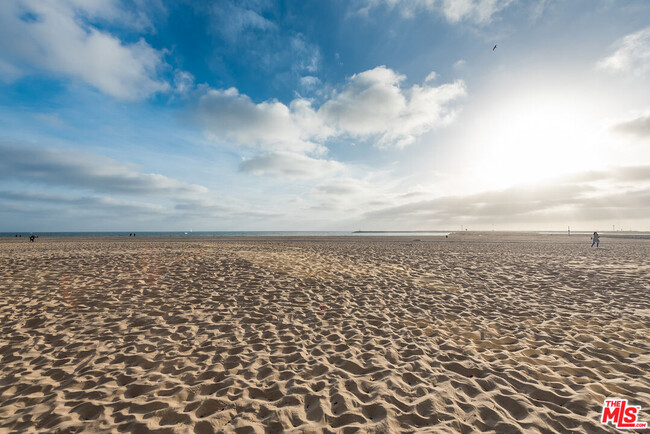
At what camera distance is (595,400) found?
398cm

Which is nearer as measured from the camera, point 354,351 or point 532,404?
point 532,404

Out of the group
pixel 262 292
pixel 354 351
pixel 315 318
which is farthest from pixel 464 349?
pixel 262 292

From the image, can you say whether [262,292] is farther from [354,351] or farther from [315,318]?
[354,351]

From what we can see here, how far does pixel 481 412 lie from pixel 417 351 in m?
1.78

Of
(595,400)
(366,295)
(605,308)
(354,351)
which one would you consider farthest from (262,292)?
(605,308)

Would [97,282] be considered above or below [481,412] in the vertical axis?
above

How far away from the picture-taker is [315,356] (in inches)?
210

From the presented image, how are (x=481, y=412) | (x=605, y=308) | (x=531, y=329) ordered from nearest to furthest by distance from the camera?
1. (x=481, y=412)
2. (x=531, y=329)
3. (x=605, y=308)

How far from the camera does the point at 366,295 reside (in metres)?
9.50

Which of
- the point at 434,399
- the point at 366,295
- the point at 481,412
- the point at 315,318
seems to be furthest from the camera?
the point at 366,295

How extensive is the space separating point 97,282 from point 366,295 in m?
10.2

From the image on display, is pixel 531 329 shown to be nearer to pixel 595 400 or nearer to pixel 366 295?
pixel 595 400

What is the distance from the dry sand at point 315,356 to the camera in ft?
12.1

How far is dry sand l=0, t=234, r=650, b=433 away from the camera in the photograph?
3701 mm
